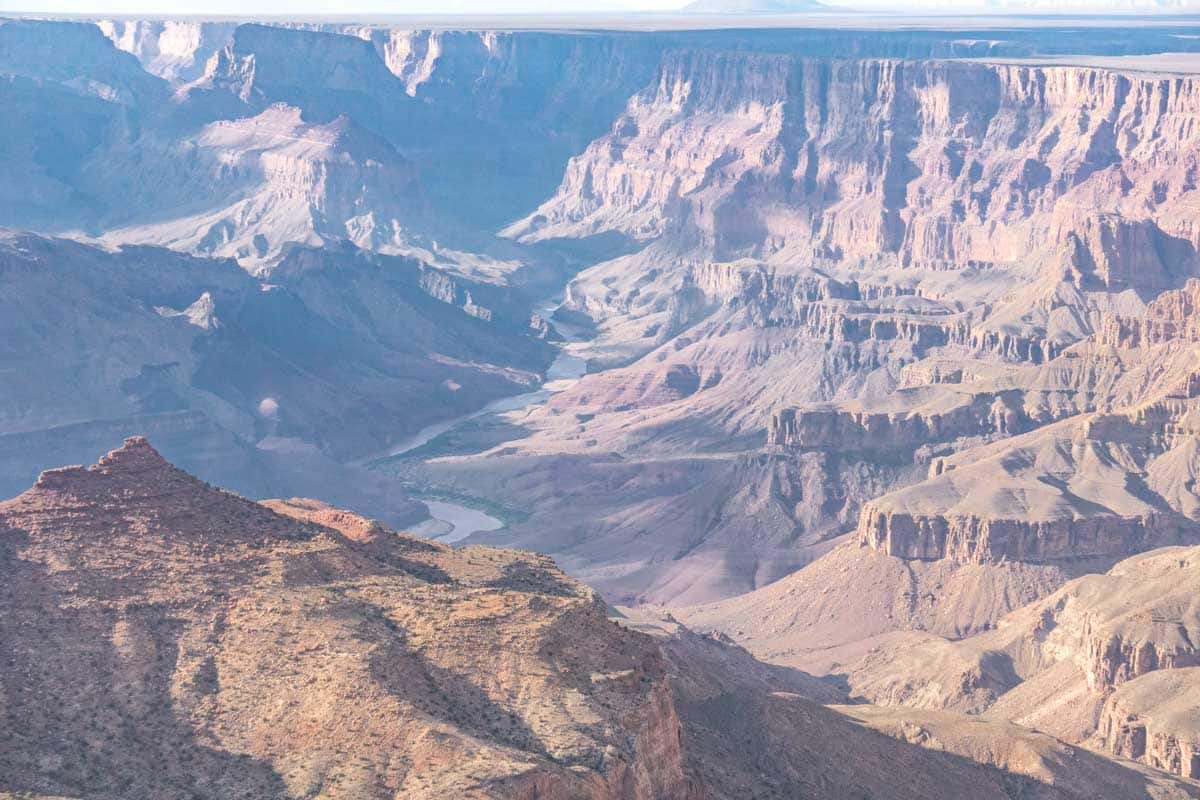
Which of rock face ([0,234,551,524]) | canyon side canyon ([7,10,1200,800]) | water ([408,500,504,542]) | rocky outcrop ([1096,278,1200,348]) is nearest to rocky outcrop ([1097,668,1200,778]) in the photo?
canyon side canyon ([7,10,1200,800])

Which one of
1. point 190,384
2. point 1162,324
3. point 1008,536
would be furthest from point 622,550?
point 190,384

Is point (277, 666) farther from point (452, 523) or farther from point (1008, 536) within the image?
point (452, 523)

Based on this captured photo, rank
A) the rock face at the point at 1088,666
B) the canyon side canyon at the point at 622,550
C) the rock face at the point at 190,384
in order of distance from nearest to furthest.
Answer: the canyon side canyon at the point at 622,550
the rock face at the point at 1088,666
the rock face at the point at 190,384

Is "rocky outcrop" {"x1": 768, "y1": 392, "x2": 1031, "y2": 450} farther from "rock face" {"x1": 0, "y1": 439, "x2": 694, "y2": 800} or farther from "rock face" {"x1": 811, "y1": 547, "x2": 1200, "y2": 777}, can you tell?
"rock face" {"x1": 0, "y1": 439, "x2": 694, "y2": 800}

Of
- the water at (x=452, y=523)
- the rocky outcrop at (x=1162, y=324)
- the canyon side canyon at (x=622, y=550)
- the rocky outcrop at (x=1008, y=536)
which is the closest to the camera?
the canyon side canyon at (x=622, y=550)

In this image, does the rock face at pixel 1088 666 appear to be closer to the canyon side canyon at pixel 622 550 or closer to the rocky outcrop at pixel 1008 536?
the canyon side canyon at pixel 622 550

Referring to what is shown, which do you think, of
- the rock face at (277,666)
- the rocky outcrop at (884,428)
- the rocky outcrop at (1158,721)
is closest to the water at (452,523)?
the rocky outcrop at (884,428)

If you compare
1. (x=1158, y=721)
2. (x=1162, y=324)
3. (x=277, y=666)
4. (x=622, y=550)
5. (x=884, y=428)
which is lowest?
(x=1158, y=721)

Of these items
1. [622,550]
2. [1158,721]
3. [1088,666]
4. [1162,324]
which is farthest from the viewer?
[1162,324]

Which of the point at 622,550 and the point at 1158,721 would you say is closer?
the point at 1158,721
